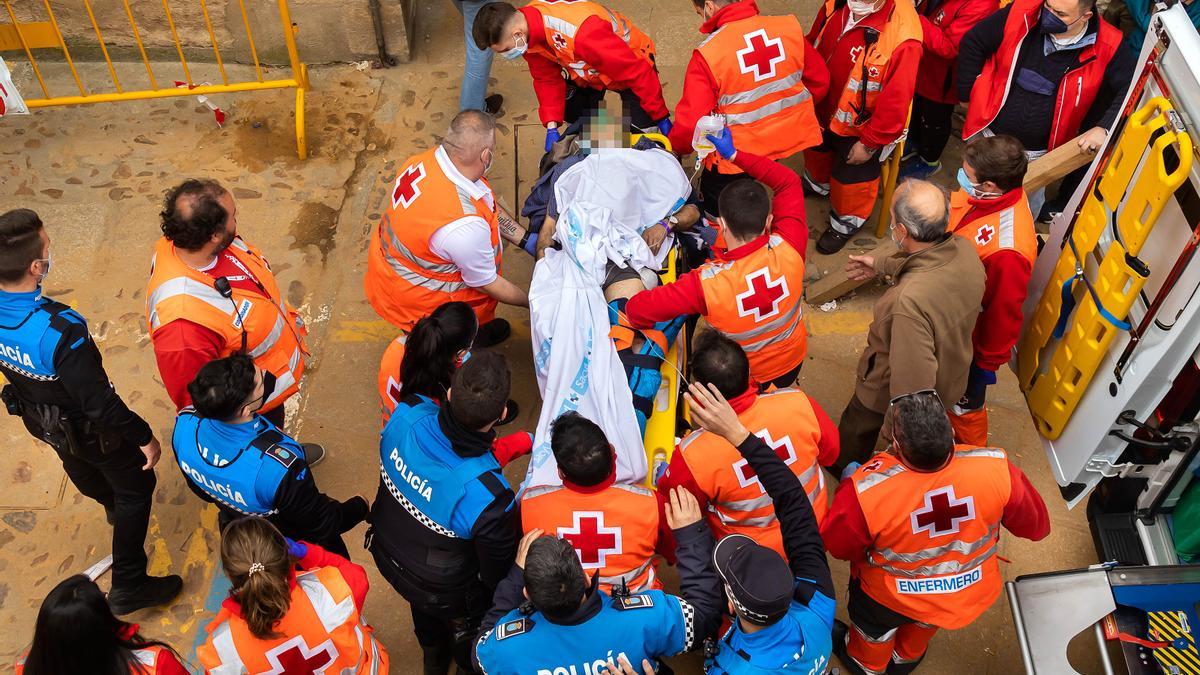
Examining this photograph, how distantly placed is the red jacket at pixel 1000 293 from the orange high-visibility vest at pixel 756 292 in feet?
2.70

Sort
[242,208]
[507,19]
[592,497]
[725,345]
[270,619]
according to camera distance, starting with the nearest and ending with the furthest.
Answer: [270,619] → [592,497] → [725,345] → [507,19] → [242,208]

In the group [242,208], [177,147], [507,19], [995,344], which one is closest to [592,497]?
[995,344]

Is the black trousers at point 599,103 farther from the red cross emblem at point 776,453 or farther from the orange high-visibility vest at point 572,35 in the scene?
the red cross emblem at point 776,453

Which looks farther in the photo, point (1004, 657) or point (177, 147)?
point (177, 147)

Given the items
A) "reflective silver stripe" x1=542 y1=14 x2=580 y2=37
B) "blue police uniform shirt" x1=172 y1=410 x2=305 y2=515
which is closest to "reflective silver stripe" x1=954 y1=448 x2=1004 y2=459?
"blue police uniform shirt" x1=172 y1=410 x2=305 y2=515

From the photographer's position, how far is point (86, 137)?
6.08m

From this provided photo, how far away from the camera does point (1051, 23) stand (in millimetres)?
4398

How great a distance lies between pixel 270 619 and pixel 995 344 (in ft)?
10.1

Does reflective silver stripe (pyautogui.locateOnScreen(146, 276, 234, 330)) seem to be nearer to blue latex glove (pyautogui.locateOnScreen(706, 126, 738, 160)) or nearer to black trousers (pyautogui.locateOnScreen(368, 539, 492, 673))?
black trousers (pyautogui.locateOnScreen(368, 539, 492, 673))

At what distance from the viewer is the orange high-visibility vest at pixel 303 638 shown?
270 cm

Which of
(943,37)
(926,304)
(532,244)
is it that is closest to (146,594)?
(532,244)

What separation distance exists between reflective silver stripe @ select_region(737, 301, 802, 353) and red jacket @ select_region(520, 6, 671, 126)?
1804 mm

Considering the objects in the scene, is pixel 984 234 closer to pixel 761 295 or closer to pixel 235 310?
pixel 761 295

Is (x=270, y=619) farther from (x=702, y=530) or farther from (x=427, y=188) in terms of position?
(x=427, y=188)
